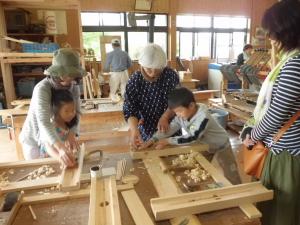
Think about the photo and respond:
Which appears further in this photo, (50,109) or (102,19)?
(102,19)

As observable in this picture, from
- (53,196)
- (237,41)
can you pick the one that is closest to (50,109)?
(53,196)

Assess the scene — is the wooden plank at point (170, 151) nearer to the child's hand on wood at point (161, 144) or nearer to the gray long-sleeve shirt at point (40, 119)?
the child's hand on wood at point (161, 144)

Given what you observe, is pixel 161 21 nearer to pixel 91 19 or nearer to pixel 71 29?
pixel 91 19

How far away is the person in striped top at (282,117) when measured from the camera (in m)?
1.08

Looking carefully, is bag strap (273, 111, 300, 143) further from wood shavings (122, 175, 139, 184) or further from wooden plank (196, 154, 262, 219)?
wood shavings (122, 175, 139, 184)

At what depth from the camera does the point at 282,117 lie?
3.67 ft

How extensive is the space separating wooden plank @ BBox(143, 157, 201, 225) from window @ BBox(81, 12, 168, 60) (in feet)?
18.8

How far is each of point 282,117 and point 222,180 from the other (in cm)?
39

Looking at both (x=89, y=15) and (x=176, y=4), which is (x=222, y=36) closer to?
(x=176, y=4)

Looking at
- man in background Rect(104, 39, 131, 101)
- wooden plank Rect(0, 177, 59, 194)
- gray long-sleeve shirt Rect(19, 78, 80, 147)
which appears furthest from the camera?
man in background Rect(104, 39, 131, 101)

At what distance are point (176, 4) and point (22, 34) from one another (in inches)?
162

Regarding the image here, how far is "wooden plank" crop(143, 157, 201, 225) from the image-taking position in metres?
0.94

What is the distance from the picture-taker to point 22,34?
5.68m

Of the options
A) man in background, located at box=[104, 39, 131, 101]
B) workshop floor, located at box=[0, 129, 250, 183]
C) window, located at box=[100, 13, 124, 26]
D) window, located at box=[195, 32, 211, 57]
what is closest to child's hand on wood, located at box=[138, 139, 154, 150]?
workshop floor, located at box=[0, 129, 250, 183]
